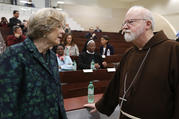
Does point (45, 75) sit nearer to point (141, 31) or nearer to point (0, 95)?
point (0, 95)

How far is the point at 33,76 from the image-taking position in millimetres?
949

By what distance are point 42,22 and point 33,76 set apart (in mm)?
341

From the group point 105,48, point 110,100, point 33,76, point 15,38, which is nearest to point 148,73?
point 110,100

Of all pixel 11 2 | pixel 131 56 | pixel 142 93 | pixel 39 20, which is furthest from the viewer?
pixel 11 2

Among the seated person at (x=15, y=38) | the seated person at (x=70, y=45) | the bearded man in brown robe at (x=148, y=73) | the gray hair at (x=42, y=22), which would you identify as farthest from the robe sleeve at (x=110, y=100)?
the seated person at (x=15, y=38)

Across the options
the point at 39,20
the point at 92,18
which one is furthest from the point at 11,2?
the point at 39,20

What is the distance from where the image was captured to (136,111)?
1158 millimetres

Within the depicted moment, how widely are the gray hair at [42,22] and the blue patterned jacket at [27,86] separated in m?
0.07

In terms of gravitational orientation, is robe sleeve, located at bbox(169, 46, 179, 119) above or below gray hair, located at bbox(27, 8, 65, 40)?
below

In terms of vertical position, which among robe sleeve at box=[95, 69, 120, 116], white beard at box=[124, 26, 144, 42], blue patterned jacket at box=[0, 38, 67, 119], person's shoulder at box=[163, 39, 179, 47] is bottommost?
robe sleeve at box=[95, 69, 120, 116]

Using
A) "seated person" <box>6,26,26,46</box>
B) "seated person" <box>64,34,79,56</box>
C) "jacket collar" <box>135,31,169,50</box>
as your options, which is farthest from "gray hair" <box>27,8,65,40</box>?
"seated person" <box>6,26,26,46</box>

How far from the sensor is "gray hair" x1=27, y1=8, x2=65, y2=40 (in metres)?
1.00

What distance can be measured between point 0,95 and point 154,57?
1.03 m

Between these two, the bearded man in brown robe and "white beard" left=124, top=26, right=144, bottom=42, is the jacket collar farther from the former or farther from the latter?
"white beard" left=124, top=26, right=144, bottom=42
